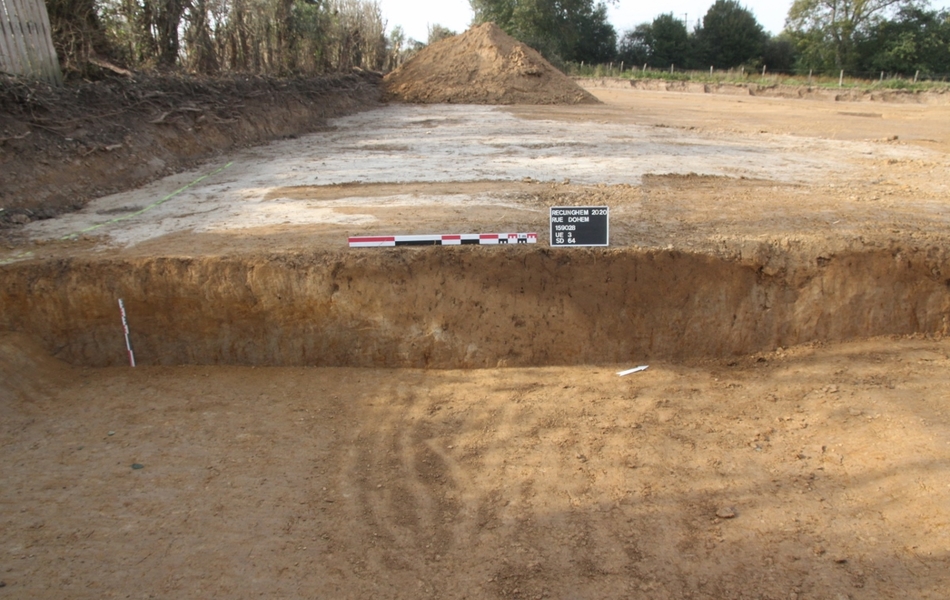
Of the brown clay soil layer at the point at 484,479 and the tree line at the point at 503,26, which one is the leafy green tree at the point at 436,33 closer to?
the tree line at the point at 503,26

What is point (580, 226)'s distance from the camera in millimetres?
5504

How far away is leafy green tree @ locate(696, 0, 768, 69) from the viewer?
4453cm

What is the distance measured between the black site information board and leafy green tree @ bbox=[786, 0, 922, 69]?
132 feet

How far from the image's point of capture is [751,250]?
18.7ft

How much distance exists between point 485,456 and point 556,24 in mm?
45118

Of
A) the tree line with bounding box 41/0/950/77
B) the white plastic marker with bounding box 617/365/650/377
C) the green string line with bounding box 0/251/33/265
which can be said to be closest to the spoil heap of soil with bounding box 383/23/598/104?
the tree line with bounding box 41/0/950/77

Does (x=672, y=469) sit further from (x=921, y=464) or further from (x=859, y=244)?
(x=859, y=244)

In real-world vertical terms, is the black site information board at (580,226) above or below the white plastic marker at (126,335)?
above

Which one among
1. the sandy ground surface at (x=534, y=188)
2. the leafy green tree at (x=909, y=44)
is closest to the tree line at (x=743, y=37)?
the leafy green tree at (x=909, y=44)

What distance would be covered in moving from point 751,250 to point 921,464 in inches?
87.1

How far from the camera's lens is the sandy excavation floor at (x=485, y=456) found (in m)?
3.62

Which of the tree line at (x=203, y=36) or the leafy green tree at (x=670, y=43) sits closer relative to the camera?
the tree line at (x=203, y=36)

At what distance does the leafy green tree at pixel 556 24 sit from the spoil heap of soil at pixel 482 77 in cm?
1687

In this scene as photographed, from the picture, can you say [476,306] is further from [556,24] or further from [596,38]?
[596,38]
